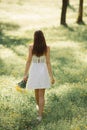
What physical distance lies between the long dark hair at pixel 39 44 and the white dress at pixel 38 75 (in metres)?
0.18

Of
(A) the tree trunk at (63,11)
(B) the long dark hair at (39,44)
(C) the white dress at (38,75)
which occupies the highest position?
(B) the long dark hair at (39,44)

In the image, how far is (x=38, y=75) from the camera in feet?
39.8

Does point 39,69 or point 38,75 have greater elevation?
point 39,69

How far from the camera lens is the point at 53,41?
106ft

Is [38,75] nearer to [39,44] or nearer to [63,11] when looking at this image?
[39,44]

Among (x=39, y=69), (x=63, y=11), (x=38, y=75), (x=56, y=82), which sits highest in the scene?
(x=39, y=69)

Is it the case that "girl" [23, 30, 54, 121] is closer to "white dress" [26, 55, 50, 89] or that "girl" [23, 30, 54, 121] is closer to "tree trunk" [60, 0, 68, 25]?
"white dress" [26, 55, 50, 89]

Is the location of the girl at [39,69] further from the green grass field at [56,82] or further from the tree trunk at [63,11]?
the tree trunk at [63,11]

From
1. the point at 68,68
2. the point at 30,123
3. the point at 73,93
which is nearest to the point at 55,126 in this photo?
the point at 30,123

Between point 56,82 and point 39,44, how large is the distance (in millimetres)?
5625

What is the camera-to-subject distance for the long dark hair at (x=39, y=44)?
1166 centimetres

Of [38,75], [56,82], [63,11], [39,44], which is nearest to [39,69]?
[38,75]

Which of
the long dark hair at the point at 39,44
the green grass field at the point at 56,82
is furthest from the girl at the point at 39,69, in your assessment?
the green grass field at the point at 56,82

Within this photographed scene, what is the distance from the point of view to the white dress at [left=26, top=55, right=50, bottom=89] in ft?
39.8
